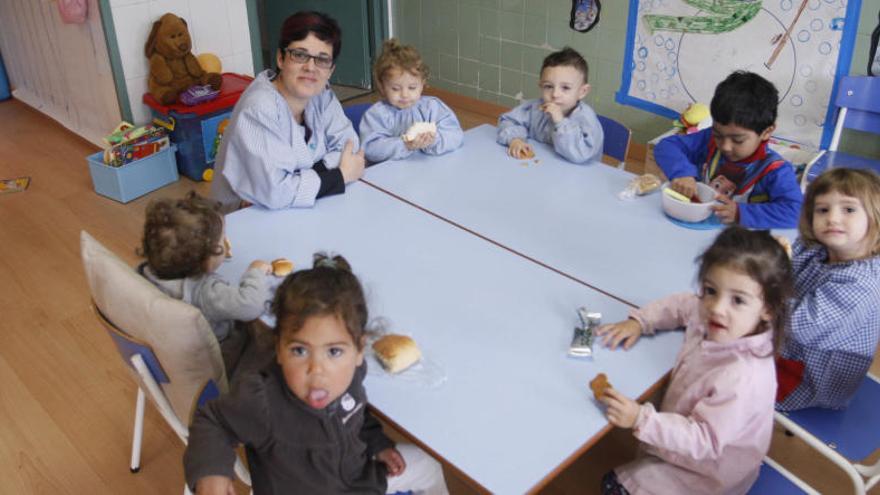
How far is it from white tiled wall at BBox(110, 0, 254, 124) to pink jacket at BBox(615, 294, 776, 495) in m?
3.56

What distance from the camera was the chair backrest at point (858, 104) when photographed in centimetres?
325

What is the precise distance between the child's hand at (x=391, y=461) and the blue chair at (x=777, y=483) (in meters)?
0.76

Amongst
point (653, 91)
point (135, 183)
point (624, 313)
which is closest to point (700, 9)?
point (653, 91)

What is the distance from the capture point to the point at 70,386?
8.39 feet

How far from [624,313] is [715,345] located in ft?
0.87

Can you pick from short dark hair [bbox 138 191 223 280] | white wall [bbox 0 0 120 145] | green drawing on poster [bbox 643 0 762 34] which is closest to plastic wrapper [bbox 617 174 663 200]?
short dark hair [bbox 138 191 223 280]

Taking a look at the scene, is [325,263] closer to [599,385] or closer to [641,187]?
[599,385]

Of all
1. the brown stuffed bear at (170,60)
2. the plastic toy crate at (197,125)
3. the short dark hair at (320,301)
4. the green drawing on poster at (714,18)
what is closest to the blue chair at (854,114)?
the green drawing on poster at (714,18)

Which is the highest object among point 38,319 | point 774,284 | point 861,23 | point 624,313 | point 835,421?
point 861,23

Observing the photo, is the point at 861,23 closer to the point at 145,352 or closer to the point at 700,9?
the point at 700,9

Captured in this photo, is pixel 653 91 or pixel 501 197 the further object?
pixel 653 91

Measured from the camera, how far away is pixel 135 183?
3902 mm

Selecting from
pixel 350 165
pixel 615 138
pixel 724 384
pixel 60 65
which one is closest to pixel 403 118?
pixel 350 165

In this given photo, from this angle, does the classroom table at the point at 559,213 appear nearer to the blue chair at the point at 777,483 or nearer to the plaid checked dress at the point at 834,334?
the plaid checked dress at the point at 834,334
